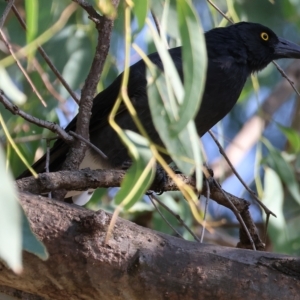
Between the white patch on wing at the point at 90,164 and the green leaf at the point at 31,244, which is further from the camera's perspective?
the white patch on wing at the point at 90,164

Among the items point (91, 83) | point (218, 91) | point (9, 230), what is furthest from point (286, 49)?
point (9, 230)

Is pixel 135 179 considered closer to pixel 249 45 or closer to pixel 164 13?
pixel 164 13

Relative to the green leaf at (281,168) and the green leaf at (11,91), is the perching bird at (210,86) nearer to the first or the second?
the green leaf at (281,168)

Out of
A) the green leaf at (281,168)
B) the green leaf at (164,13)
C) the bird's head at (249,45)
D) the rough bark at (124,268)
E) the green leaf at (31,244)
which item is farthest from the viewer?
the bird's head at (249,45)

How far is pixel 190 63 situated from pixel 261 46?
226 cm

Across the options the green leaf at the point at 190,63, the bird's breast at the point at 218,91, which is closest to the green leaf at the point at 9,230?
the green leaf at the point at 190,63

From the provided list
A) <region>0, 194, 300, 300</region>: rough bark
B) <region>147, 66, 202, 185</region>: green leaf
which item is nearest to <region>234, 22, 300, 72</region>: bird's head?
<region>0, 194, 300, 300</region>: rough bark

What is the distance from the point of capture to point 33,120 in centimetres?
186

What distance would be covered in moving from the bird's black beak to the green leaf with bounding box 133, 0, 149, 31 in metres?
2.11

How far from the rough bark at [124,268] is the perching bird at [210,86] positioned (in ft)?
3.33

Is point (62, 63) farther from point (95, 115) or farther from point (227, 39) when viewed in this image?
point (227, 39)

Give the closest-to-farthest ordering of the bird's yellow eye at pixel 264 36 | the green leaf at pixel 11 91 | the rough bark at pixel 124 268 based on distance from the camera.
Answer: the green leaf at pixel 11 91 < the rough bark at pixel 124 268 < the bird's yellow eye at pixel 264 36

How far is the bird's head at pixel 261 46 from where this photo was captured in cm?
325

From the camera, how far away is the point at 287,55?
10.8ft
